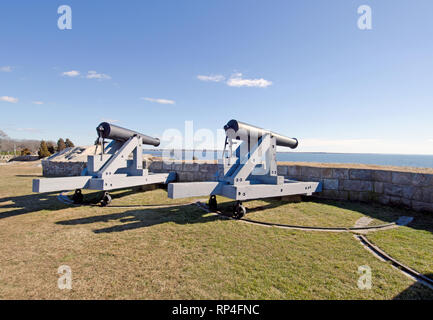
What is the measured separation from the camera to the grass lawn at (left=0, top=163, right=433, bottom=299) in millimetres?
2486

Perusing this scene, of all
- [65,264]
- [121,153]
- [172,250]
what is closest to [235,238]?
[172,250]

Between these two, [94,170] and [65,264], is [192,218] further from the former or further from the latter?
[94,170]

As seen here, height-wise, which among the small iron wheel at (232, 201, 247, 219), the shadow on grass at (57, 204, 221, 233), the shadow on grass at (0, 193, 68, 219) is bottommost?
the shadow on grass at (57, 204, 221, 233)

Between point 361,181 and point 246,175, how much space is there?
444cm

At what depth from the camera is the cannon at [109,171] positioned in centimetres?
590

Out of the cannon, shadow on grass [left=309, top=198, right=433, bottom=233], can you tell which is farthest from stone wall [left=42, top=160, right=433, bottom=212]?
the cannon

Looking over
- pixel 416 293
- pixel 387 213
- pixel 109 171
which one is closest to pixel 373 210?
pixel 387 213

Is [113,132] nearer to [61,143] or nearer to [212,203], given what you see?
[212,203]

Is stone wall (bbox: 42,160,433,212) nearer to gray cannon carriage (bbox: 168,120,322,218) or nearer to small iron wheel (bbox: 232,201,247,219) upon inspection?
gray cannon carriage (bbox: 168,120,322,218)

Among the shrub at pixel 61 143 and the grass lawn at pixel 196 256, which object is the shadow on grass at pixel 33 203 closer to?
the grass lawn at pixel 196 256

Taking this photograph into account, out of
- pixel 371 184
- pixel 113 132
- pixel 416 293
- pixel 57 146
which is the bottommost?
pixel 416 293

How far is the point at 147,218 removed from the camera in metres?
5.36

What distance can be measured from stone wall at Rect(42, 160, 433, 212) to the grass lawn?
840 millimetres

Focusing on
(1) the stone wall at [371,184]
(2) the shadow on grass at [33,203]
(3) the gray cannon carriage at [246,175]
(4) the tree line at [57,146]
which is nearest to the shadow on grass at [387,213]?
(1) the stone wall at [371,184]
